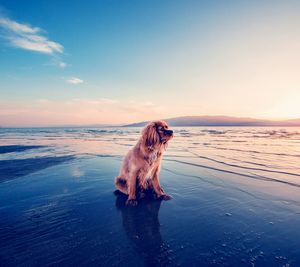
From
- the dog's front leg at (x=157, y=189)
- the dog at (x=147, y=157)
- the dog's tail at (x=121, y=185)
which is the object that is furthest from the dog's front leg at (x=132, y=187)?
the dog's front leg at (x=157, y=189)

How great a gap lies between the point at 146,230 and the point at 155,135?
192cm

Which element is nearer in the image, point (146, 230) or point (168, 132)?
point (146, 230)

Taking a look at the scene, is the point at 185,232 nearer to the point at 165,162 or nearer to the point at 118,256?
the point at 118,256

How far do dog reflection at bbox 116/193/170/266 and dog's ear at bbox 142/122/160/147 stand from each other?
125 centimetres

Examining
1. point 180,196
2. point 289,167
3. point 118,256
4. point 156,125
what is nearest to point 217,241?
point 118,256

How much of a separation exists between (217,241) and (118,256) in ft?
4.34

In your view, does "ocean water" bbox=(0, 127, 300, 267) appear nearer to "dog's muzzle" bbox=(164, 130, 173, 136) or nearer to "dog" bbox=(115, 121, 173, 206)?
"dog" bbox=(115, 121, 173, 206)

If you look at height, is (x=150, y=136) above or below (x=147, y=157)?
above

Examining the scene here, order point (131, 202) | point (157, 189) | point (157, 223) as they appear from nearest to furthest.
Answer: point (157, 223) → point (131, 202) → point (157, 189)

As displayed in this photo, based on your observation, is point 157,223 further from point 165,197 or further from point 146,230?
point 165,197

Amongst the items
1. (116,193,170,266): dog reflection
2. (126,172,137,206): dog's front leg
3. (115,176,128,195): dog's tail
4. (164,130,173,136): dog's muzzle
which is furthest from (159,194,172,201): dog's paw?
(164,130,173,136): dog's muzzle

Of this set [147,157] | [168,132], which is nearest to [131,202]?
[147,157]

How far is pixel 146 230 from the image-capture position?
306 cm

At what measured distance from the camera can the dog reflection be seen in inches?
95.6
